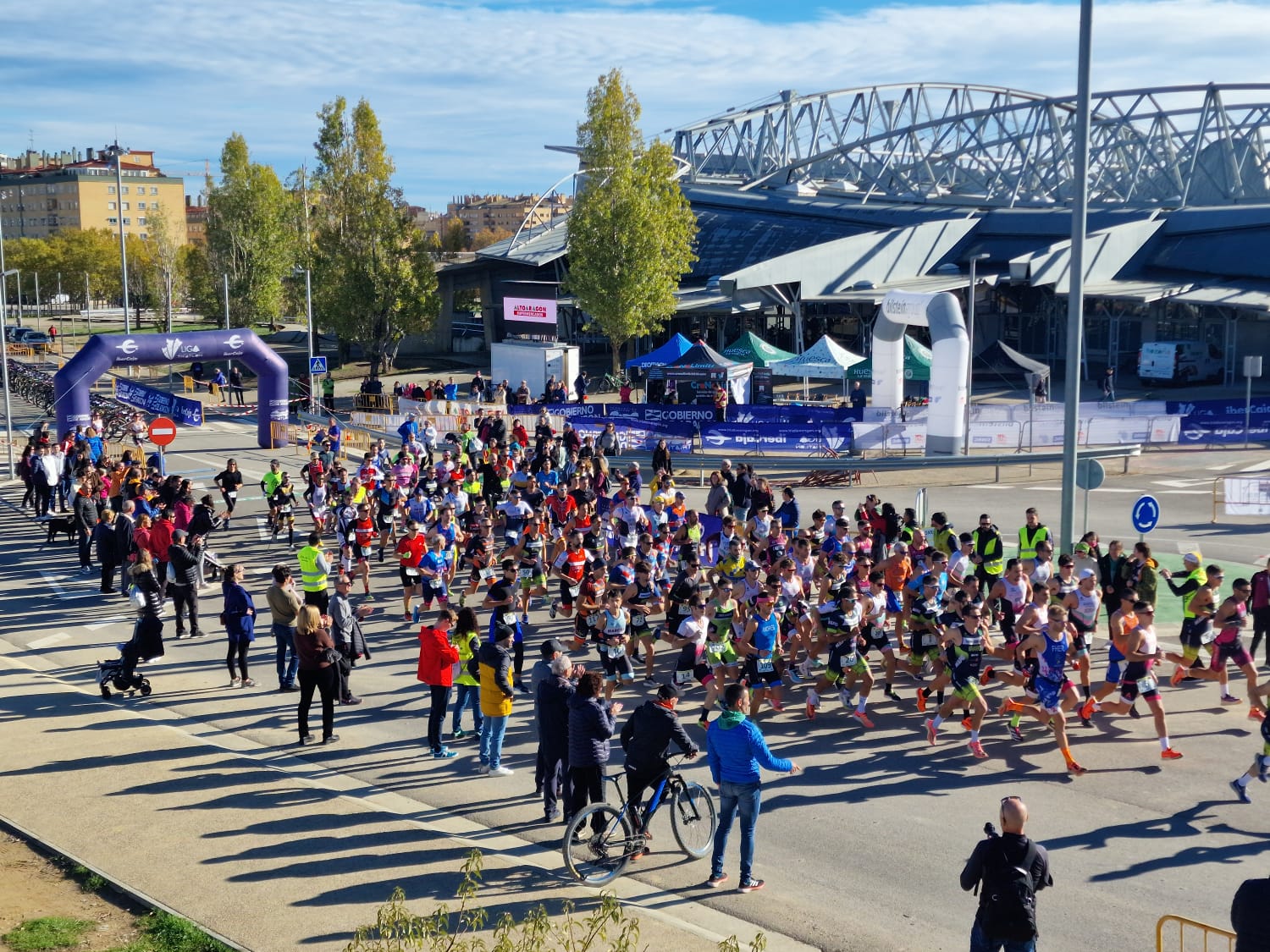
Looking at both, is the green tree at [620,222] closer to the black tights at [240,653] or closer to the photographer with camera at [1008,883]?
the black tights at [240,653]

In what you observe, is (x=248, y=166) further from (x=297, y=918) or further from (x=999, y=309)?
(x=297, y=918)

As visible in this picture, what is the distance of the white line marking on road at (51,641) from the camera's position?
16109mm

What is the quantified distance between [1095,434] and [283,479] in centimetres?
2098

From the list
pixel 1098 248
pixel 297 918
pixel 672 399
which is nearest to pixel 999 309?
pixel 1098 248

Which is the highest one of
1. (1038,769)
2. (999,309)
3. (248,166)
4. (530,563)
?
(248,166)

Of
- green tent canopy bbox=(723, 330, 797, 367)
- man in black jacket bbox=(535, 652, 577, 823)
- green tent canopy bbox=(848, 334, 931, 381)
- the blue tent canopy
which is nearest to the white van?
green tent canopy bbox=(848, 334, 931, 381)

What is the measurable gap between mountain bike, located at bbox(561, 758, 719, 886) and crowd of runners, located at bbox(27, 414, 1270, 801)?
2.50m

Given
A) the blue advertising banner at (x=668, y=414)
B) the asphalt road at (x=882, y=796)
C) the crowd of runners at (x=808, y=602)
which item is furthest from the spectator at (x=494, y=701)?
the blue advertising banner at (x=668, y=414)

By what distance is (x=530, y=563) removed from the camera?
16.7 meters

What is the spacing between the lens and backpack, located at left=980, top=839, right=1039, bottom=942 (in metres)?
6.72

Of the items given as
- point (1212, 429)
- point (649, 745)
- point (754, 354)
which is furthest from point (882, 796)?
point (754, 354)

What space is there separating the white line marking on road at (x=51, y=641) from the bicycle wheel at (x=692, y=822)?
10.4m

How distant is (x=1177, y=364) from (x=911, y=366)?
1336 cm

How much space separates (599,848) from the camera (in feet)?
29.1
